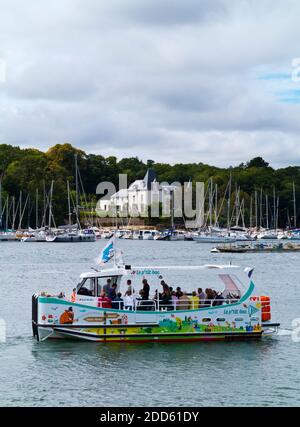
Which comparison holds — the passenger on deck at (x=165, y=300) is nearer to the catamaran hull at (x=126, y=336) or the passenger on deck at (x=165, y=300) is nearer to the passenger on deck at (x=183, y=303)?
the passenger on deck at (x=183, y=303)

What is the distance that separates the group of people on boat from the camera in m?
34.1

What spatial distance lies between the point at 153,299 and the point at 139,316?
1.01 metres

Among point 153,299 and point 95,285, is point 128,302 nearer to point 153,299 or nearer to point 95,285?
point 153,299

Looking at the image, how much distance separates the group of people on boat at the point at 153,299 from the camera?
34125 millimetres

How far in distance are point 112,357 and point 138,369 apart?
1921mm

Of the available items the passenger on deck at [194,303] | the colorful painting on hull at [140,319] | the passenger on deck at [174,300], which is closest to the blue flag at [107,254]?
the colorful painting on hull at [140,319]

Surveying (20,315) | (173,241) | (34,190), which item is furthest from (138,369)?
(34,190)

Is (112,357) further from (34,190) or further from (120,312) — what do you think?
(34,190)

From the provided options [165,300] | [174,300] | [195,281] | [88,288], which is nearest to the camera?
[174,300]

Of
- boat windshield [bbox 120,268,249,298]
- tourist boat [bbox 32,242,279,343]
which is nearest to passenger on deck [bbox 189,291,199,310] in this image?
tourist boat [bbox 32,242,279,343]

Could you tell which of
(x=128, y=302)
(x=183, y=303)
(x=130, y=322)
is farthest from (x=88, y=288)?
(x=183, y=303)

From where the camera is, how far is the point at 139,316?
34.0m

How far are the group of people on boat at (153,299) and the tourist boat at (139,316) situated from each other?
0.13 feet
